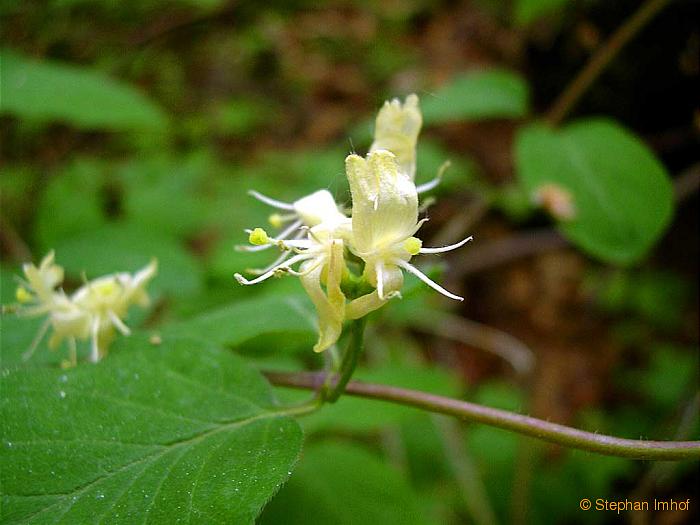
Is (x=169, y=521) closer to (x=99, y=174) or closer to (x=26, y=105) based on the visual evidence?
(x=26, y=105)

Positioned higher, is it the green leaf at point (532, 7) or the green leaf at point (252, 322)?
the green leaf at point (532, 7)

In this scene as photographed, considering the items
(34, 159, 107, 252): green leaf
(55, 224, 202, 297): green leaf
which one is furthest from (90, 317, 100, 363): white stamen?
(34, 159, 107, 252): green leaf

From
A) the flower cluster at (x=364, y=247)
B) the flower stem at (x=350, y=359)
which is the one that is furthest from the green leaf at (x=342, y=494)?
the flower cluster at (x=364, y=247)

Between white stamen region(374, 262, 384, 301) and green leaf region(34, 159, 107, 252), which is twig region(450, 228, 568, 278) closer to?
green leaf region(34, 159, 107, 252)

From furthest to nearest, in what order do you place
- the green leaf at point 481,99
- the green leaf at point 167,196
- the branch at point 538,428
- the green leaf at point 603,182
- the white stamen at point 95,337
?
the green leaf at point 167,196 → the green leaf at point 481,99 → the green leaf at point 603,182 → the white stamen at point 95,337 → the branch at point 538,428

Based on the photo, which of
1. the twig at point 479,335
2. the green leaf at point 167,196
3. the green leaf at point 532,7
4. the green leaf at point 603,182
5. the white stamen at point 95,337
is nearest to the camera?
the white stamen at point 95,337

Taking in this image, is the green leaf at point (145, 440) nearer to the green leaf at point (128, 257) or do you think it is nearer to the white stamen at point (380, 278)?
the white stamen at point (380, 278)
